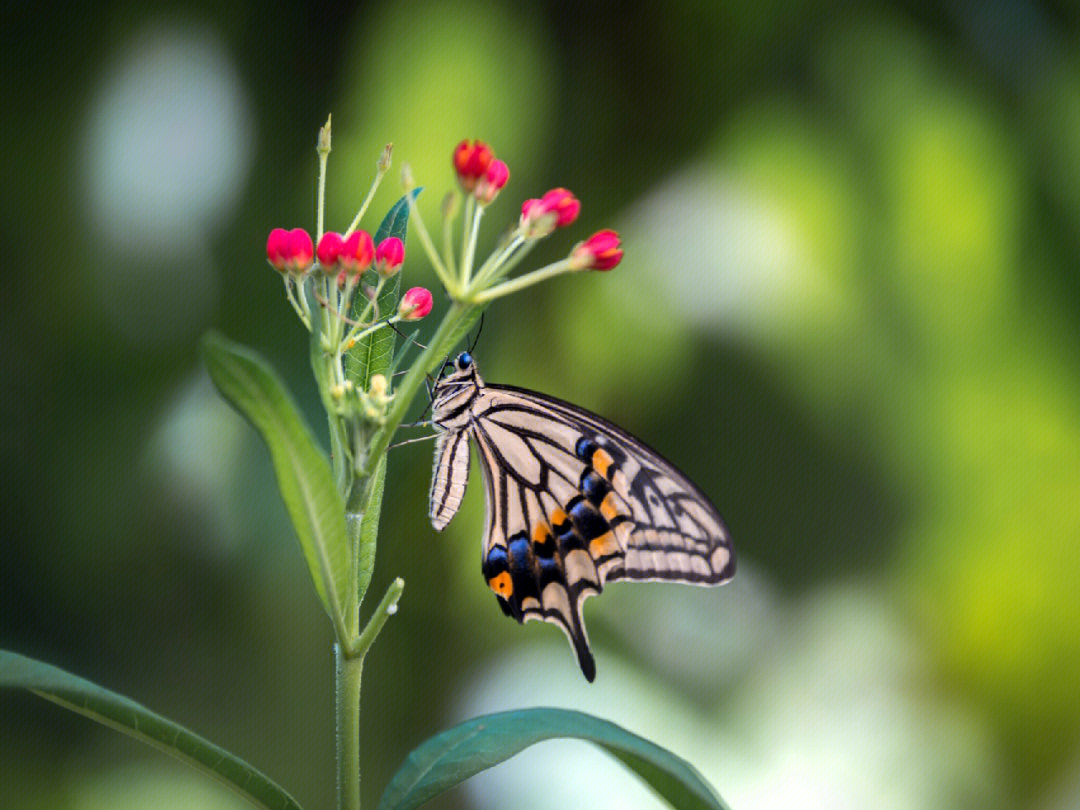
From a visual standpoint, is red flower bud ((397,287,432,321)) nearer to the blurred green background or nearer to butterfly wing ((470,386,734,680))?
butterfly wing ((470,386,734,680))

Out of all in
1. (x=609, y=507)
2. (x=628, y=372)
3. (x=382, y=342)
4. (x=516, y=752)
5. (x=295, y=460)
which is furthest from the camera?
(x=628, y=372)

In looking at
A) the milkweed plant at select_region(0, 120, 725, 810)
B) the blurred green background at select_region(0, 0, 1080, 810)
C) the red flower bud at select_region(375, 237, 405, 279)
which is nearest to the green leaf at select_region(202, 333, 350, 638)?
the milkweed plant at select_region(0, 120, 725, 810)

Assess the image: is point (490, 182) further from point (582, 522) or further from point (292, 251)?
point (582, 522)

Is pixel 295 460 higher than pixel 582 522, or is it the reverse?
pixel 295 460

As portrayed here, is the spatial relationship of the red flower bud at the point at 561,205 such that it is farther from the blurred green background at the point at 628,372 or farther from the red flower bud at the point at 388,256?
the blurred green background at the point at 628,372

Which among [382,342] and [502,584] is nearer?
[382,342]

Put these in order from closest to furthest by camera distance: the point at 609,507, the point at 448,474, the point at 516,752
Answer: the point at 516,752, the point at 609,507, the point at 448,474

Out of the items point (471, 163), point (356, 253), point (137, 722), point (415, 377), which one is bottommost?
point (137, 722)

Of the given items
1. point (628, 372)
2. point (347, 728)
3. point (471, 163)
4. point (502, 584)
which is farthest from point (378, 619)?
point (628, 372)

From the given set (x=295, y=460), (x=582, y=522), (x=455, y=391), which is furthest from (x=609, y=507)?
(x=295, y=460)
